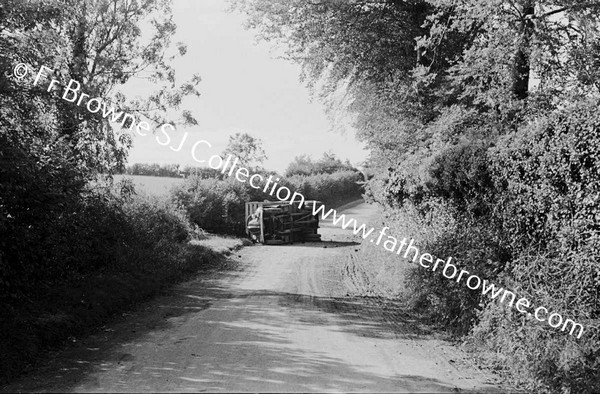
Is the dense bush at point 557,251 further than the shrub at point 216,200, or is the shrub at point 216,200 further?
the shrub at point 216,200

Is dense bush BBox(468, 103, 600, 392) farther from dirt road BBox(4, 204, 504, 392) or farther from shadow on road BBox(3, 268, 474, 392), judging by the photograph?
shadow on road BBox(3, 268, 474, 392)

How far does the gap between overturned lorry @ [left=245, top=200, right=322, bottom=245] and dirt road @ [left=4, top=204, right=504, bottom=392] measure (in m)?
12.8

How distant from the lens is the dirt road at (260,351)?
638cm

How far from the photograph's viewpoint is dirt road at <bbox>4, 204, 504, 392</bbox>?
638 cm

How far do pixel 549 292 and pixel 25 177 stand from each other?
8.14 metres

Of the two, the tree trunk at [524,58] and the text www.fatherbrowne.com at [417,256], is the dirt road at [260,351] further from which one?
the tree trunk at [524,58]

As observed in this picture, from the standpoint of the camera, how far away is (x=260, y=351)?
766 centimetres

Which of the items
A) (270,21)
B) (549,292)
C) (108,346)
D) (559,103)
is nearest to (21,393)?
(108,346)

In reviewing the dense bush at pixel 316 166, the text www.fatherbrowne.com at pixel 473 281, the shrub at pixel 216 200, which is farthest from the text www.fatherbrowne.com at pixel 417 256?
the dense bush at pixel 316 166

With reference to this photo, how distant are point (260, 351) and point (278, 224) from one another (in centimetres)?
1838

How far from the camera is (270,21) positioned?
19.2 metres

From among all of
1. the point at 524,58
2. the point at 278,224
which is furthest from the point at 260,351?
the point at 278,224

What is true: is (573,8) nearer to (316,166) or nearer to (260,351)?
(260,351)

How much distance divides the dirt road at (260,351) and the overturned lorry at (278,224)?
12.8m
